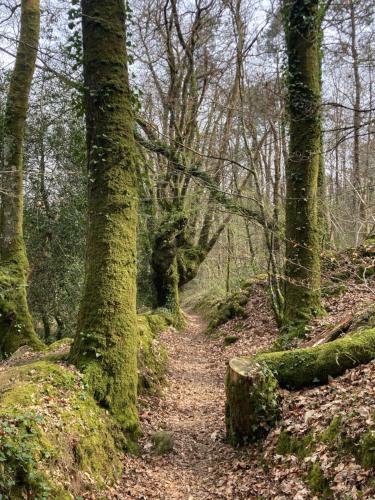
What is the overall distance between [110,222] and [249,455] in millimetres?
3628

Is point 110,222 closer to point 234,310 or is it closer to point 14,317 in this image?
point 14,317

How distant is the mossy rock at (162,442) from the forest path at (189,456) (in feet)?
0.24

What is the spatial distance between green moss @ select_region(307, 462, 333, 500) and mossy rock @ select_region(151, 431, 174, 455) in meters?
2.35

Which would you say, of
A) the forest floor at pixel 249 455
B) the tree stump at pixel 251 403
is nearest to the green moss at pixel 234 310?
the forest floor at pixel 249 455

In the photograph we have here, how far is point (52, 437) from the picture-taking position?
3682 millimetres

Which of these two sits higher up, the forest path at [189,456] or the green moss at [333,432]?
the green moss at [333,432]

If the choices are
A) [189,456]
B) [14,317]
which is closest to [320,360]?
[189,456]

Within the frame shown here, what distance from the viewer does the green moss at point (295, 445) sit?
3.81 meters

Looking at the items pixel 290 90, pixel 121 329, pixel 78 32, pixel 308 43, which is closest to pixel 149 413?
pixel 121 329

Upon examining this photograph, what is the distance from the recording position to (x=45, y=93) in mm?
12945

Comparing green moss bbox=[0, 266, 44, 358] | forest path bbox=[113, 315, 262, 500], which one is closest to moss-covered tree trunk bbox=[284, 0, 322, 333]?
forest path bbox=[113, 315, 262, 500]

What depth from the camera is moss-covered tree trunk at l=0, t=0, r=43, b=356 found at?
8844 mm

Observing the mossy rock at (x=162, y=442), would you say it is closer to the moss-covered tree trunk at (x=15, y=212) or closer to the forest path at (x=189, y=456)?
the forest path at (x=189, y=456)

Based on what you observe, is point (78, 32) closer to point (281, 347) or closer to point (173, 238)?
point (281, 347)
